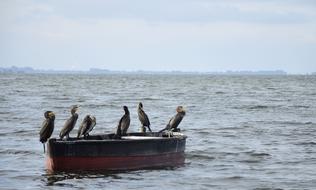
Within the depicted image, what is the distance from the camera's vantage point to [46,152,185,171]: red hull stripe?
20.1 meters

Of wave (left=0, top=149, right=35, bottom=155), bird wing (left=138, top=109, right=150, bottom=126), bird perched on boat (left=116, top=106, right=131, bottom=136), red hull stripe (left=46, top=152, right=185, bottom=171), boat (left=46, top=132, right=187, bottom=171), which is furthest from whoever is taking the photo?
wave (left=0, top=149, right=35, bottom=155)

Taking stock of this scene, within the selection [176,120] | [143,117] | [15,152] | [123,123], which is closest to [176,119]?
[176,120]

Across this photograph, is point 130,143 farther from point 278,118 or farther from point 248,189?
point 278,118

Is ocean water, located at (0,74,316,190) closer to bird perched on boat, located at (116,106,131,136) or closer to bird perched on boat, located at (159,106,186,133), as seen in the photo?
bird perched on boat, located at (159,106,186,133)

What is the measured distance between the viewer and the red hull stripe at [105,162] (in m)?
20.1

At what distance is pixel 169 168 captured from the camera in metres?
22.0

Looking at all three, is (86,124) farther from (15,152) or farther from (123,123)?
(15,152)

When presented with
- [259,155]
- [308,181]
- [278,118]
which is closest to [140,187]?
[308,181]

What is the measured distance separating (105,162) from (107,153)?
27cm

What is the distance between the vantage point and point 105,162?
2042 centimetres

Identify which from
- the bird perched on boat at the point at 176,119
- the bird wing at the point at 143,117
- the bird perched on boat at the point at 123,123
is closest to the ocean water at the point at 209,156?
the bird perched on boat at the point at 176,119

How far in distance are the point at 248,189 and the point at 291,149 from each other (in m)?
9.35

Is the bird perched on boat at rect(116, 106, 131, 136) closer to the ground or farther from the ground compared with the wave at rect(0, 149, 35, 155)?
farther from the ground

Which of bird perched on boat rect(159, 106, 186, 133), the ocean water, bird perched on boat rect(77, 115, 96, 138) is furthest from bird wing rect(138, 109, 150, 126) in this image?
bird perched on boat rect(77, 115, 96, 138)
